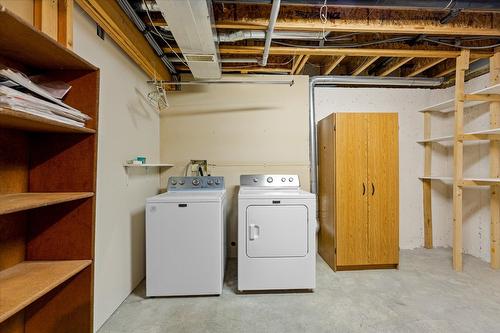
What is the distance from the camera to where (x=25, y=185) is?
113cm

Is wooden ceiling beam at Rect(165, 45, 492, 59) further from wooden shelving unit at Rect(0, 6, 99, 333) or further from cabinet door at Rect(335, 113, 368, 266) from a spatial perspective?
wooden shelving unit at Rect(0, 6, 99, 333)

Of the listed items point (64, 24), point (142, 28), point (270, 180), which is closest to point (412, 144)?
point (270, 180)

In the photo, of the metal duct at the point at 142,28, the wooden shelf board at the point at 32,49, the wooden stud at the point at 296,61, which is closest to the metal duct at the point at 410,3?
the metal duct at the point at 142,28

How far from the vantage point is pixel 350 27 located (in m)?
2.03

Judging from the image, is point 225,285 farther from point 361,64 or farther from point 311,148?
point 361,64

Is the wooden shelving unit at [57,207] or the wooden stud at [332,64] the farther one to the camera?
the wooden stud at [332,64]

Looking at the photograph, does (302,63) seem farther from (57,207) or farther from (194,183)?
(57,207)

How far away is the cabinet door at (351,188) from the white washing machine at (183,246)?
1.45 meters

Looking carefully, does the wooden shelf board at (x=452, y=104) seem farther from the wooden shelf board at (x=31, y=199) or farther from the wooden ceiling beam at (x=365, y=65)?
the wooden shelf board at (x=31, y=199)

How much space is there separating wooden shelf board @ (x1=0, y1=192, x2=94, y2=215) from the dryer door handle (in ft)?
4.43

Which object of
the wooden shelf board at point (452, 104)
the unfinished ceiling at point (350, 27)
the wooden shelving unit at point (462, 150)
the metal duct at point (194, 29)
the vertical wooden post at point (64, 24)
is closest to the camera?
the vertical wooden post at point (64, 24)

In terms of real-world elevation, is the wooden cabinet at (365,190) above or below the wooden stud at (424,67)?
below

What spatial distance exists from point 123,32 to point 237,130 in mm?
1657

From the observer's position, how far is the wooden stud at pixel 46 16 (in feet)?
3.90
